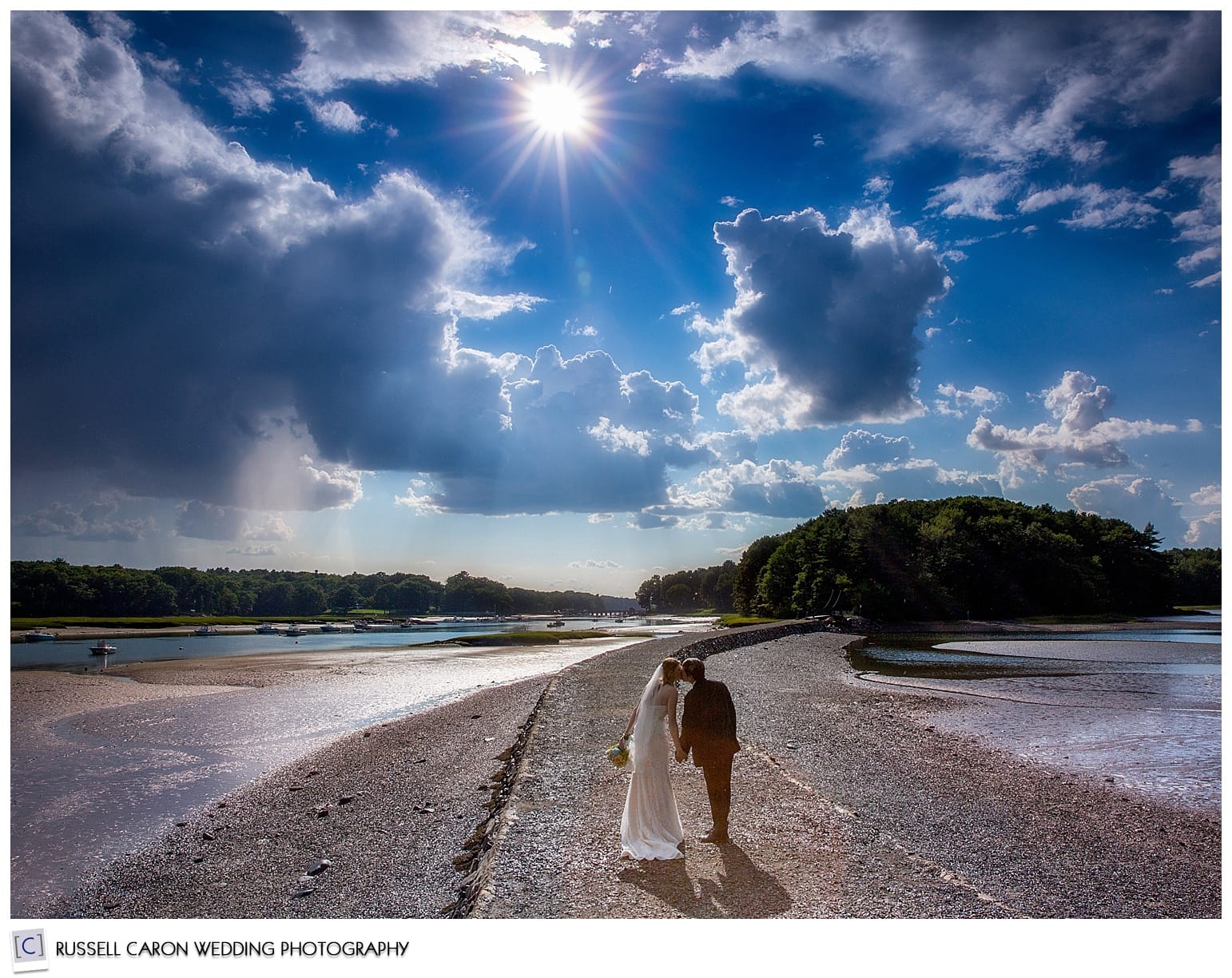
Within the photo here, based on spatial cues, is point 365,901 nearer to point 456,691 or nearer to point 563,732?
point 563,732

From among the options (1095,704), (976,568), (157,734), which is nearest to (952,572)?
(976,568)

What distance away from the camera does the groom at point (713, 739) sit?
7.58m

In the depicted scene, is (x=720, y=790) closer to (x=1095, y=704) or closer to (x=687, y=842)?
(x=687, y=842)

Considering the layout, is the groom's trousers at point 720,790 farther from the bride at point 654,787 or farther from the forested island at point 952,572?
the forested island at point 952,572

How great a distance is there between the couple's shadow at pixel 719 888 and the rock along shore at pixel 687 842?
0.07 feet

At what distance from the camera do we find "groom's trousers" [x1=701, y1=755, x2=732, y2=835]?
7.57 m

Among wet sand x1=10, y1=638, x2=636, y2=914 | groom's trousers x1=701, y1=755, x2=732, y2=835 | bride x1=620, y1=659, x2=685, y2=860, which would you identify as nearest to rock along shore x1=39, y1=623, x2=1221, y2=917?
bride x1=620, y1=659, x2=685, y2=860

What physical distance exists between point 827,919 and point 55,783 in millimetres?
16158

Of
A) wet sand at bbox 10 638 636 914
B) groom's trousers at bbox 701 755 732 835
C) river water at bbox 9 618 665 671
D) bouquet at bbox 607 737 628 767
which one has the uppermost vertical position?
bouquet at bbox 607 737 628 767

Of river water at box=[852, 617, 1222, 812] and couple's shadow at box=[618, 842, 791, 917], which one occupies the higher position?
couple's shadow at box=[618, 842, 791, 917]

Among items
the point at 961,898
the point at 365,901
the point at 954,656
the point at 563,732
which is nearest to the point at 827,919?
the point at 961,898
